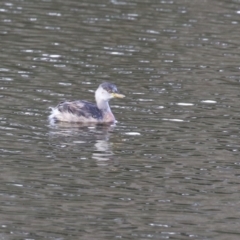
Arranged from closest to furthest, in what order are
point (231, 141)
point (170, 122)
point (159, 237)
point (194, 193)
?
point (159, 237)
point (194, 193)
point (231, 141)
point (170, 122)

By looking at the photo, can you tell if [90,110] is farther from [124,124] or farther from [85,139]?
[85,139]

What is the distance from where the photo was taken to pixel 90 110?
1750 centimetres

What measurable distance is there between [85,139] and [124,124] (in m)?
1.13

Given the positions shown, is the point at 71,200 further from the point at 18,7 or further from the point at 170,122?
the point at 18,7

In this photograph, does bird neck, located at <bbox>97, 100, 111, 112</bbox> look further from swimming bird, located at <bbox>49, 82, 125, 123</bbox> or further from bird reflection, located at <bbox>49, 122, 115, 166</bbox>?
bird reflection, located at <bbox>49, 122, 115, 166</bbox>

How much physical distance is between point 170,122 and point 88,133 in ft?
4.51

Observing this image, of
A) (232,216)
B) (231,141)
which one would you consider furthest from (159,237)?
(231,141)

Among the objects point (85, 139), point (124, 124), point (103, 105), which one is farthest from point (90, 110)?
point (85, 139)

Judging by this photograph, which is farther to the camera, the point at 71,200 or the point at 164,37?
the point at 164,37

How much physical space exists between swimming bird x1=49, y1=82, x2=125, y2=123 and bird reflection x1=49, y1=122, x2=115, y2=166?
0.12 m

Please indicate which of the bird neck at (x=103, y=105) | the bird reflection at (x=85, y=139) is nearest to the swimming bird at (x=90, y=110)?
the bird neck at (x=103, y=105)

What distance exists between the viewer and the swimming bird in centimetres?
1714

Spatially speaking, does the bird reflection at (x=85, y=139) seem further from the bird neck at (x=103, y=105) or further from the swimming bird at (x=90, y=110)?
the bird neck at (x=103, y=105)

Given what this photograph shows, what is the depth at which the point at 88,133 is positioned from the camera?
16688mm
